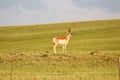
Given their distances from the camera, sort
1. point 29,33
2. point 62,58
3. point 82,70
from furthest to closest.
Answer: point 29,33 → point 62,58 → point 82,70

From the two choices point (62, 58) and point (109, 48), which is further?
point (109, 48)

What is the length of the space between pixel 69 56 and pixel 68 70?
564 centimetres

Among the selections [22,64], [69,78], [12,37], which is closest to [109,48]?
A: [22,64]

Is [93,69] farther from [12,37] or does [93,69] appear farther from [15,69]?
[12,37]

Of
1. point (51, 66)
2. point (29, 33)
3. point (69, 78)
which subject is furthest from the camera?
point (29, 33)

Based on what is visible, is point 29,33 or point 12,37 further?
point 29,33

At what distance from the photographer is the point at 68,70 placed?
26453mm

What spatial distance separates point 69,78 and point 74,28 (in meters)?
53.9

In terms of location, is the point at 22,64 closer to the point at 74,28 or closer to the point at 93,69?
the point at 93,69

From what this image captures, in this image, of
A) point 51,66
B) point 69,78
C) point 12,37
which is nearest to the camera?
point 69,78

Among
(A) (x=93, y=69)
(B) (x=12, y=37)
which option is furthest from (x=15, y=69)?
(B) (x=12, y=37)

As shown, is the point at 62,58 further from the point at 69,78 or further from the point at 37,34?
the point at 37,34

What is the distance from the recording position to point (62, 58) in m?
31.3

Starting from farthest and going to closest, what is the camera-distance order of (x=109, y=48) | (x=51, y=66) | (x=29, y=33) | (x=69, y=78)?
(x=29, y=33) → (x=109, y=48) → (x=51, y=66) → (x=69, y=78)
